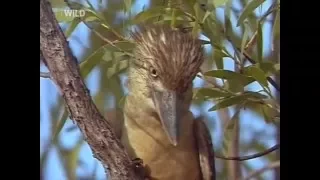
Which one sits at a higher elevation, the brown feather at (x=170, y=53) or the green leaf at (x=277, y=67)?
the brown feather at (x=170, y=53)

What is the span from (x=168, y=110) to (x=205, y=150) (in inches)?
3.8

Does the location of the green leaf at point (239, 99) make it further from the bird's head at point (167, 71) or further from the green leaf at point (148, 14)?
the green leaf at point (148, 14)

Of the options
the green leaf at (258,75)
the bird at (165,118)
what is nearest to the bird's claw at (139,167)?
the bird at (165,118)

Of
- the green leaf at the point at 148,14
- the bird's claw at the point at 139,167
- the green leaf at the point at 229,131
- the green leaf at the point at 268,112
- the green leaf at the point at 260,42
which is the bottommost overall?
the bird's claw at the point at 139,167

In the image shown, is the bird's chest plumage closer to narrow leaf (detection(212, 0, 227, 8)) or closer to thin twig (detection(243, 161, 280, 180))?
thin twig (detection(243, 161, 280, 180))

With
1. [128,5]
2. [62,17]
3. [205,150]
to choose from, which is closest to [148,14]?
[128,5]

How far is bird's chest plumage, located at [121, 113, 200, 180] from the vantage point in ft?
2.88

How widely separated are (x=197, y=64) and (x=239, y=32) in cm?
10

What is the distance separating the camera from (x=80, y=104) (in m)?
0.87

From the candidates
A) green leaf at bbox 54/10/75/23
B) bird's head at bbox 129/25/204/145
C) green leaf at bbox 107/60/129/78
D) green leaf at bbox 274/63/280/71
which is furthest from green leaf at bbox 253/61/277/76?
green leaf at bbox 54/10/75/23

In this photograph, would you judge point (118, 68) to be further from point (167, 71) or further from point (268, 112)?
point (268, 112)

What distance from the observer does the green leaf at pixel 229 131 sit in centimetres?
90
